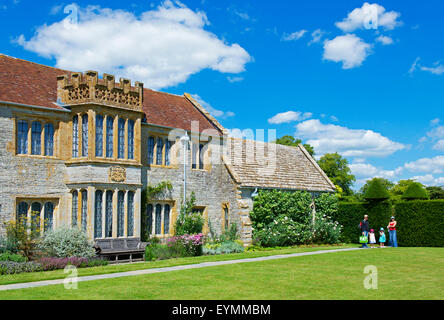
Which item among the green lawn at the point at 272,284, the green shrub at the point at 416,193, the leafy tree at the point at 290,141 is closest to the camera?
the green lawn at the point at 272,284

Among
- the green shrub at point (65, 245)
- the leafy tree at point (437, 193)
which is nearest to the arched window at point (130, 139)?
the green shrub at point (65, 245)

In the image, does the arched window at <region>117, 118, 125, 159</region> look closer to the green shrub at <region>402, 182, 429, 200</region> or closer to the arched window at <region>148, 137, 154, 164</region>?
the arched window at <region>148, 137, 154, 164</region>

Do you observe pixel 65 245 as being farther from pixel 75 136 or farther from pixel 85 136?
pixel 75 136

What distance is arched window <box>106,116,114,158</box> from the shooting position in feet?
67.9

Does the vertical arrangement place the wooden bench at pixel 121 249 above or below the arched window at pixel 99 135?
below

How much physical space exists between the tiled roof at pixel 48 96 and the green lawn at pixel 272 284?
10.3 meters

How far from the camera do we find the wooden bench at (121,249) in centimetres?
1909

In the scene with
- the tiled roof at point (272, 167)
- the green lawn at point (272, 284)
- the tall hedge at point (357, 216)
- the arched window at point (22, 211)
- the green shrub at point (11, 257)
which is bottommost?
the green lawn at point (272, 284)

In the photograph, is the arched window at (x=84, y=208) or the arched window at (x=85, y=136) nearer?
the arched window at (x=84, y=208)

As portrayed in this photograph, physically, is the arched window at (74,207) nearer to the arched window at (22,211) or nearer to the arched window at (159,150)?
the arched window at (22,211)

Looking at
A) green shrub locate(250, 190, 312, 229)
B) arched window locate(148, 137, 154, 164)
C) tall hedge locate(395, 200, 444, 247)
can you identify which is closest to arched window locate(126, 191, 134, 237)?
arched window locate(148, 137, 154, 164)
